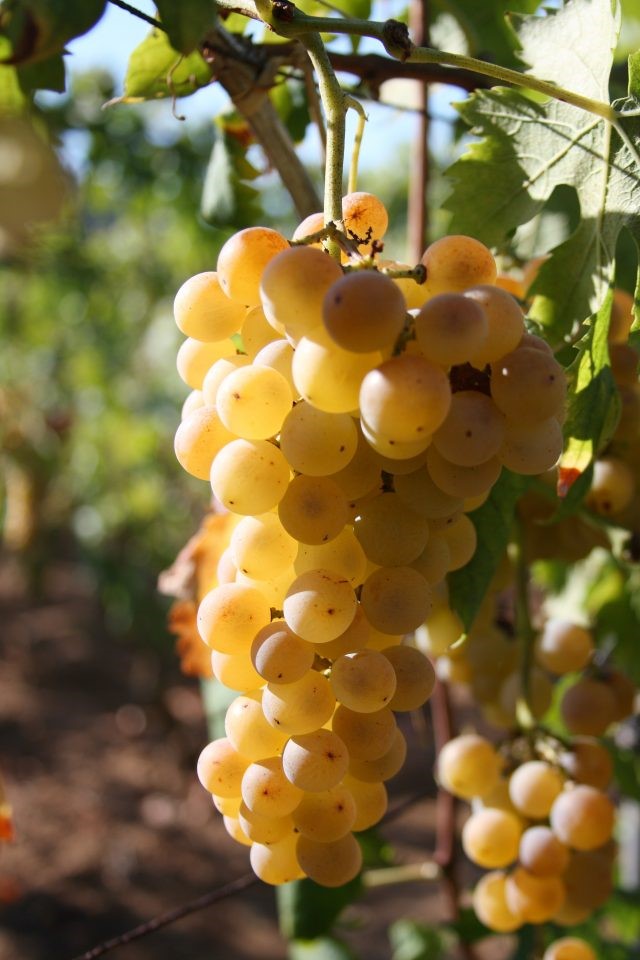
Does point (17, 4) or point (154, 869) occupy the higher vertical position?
point (17, 4)

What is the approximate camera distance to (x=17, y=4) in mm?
341

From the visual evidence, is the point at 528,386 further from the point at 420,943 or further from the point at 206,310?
the point at 420,943

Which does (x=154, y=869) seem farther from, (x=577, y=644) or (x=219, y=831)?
(x=577, y=644)

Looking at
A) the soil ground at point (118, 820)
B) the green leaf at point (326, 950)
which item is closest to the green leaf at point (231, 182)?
the green leaf at point (326, 950)

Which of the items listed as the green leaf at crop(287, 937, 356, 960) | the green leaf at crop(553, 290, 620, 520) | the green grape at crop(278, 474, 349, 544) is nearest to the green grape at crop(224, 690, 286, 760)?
the green grape at crop(278, 474, 349, 544)

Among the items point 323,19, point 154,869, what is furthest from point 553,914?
point 154,869

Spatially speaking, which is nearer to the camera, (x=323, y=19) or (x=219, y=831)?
(x=323, y=19)

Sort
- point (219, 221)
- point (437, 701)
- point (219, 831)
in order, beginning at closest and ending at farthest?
point (219, 221), point (437, 701), point (219, 831)

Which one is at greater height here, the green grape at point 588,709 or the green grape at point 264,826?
the green grape at point 264,826

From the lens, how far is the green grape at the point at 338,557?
453 millimetres

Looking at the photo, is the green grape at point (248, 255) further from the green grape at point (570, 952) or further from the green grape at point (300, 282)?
the green grape at point (570, 952)

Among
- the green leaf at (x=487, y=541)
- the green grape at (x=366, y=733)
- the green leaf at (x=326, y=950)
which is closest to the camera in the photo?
the green grape at (x=366, y=733)

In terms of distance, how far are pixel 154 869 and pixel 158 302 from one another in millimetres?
2720

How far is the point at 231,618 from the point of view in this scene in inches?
18.1
